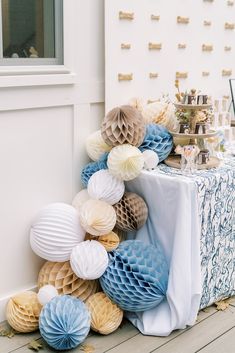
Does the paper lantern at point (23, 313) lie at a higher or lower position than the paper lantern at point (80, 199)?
lower

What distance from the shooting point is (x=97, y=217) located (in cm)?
219

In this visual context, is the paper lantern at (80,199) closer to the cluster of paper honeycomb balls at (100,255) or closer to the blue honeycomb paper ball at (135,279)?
the cluster of paper honeycomb balls at (100,255)

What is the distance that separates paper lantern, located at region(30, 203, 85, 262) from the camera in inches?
86.6

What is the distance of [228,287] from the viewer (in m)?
2.54

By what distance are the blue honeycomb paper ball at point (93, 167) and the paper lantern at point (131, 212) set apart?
0.18 meters

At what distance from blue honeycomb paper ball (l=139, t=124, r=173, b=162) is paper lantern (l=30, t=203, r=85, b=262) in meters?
0.48

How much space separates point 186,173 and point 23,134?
0.74 m

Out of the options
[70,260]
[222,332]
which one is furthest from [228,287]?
[70,260]

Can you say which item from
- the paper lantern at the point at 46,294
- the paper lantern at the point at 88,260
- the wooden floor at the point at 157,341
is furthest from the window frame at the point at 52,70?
the wooden floor at the point at 157,341

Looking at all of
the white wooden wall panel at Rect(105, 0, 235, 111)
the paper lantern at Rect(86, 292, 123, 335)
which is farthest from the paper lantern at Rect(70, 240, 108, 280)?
the white wooden wall panel at Rect(105, 0, 235, 111)

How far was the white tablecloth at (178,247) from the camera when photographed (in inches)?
86.0

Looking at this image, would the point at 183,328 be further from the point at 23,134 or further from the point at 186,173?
the point at 23,134

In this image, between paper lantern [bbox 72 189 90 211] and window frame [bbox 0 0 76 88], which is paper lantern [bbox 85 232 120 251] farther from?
window frame [bbox 0 0 76 88]

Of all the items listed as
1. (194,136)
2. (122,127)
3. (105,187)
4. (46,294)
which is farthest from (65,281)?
(194,136)
